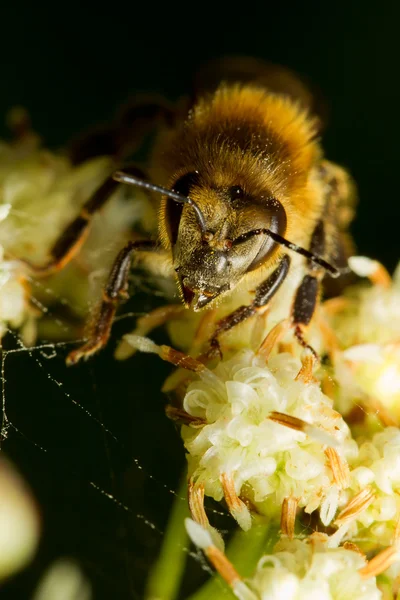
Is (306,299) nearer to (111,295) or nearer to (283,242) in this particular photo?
(283,242)

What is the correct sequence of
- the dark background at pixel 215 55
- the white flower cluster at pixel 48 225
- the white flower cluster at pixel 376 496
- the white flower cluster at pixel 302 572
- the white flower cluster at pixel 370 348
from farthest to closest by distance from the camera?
the dark background at pixel 215 55 → the white flower cluster at pixel 48 225 → the white flower cluster at pixel 370 348 → the white flower cluster at pixel 376 496 → the white flower cluster at pixel 302 572

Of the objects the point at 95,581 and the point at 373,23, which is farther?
the point at 373,23

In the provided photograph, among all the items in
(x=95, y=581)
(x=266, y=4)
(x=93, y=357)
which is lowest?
(x=95, y=581)

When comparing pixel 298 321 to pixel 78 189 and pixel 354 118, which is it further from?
pixel 354 118

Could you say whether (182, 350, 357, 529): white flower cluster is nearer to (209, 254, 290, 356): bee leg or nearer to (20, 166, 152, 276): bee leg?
(209, 254, 290, 356): bee leg

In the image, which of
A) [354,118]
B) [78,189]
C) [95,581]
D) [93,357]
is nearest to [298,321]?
[93,357]

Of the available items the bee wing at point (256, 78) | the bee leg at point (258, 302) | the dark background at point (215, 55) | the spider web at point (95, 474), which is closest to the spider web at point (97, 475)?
the spider web at point (95, 474)

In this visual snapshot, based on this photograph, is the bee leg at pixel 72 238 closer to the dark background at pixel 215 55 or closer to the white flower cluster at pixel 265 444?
the white flower cluster at pixel 265 444
